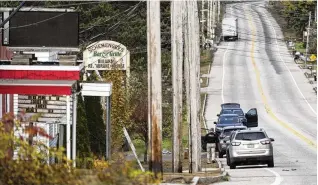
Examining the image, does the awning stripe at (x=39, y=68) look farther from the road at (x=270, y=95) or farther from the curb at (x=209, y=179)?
the road at (x=270, y=95)

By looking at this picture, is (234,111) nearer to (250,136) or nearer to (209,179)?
(250,136)

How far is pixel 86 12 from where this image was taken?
230ft

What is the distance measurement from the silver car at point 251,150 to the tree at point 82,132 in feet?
18.7

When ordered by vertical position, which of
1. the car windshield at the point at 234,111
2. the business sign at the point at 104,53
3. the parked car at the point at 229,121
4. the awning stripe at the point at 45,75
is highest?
the awning stripe at the point at 45,75

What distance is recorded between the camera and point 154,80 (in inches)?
984

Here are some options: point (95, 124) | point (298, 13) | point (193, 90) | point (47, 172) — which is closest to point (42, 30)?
point (193, 90)

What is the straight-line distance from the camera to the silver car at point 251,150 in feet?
114

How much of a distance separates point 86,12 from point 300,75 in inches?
1226

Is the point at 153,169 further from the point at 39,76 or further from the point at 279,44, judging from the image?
the point at 279,44

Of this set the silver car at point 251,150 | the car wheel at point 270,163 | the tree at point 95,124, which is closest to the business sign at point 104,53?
the tree at point 95,124

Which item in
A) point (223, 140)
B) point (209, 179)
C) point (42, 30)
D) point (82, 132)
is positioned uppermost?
point (42, 30)

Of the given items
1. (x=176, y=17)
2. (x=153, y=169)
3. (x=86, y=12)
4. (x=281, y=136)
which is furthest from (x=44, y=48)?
(x=86, y=12)

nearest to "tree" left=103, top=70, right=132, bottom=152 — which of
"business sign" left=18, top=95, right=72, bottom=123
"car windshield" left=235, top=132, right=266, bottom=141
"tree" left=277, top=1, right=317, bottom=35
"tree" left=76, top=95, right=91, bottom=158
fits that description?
"tree" left=76, top=95, right=91, bottom=158

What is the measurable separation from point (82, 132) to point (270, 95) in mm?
53303
